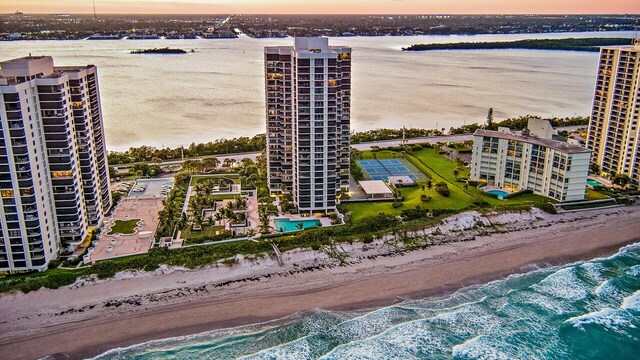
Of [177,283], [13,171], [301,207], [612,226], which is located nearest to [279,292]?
[177,283]

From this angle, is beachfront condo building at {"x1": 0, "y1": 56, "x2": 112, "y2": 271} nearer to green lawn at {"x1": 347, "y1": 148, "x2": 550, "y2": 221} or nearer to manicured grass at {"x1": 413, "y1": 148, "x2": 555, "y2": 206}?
green lawn at {"x1": 347, "y1": 148, "x2": 550, "y2": 221}

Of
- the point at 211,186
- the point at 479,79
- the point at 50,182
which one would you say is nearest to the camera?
the point at 50,182

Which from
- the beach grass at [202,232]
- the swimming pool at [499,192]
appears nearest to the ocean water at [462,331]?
the beach grass at [202,232]

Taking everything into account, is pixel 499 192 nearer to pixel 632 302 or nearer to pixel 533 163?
pixel 533 163

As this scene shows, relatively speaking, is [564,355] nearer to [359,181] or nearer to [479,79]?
[359,181]

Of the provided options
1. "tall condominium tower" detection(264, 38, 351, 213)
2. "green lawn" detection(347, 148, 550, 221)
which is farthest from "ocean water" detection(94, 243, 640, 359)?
"tall condominium tower" detection(264, 38, 351, 213)

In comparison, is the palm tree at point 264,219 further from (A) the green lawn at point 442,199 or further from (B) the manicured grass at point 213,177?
(B) the manicured grass at point 213,177
